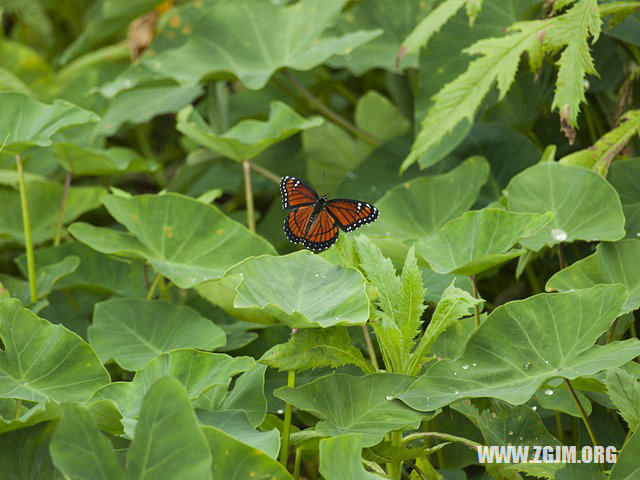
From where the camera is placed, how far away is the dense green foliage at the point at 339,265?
919 mm

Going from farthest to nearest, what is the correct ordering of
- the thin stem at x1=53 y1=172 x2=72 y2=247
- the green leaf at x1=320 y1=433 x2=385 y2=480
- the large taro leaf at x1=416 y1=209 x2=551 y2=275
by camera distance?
1. the thin stem at x1=53 y1=172 x2=72 y2=247
2. the large taro leaf at x1=416 y1=209 x2=551 y2=275
3. the green leaf at x1=320 y1=433 x2=385 y2=480

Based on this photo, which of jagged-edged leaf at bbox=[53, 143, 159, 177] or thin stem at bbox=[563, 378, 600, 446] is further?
jagged-edged leaf at bbox=[53, 143, 159, 177]

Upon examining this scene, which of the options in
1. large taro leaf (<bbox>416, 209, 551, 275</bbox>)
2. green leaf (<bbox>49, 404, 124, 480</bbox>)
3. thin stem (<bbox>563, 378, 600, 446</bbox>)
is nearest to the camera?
green leaf (<bbox>49, 404, 124, 480</bbox>)

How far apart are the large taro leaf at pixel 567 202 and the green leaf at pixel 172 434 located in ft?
2.12

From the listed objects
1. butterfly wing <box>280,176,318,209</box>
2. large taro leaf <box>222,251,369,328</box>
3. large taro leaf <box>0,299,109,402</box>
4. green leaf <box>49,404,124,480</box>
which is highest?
butterfly wing <box>280,176,318,209</box>

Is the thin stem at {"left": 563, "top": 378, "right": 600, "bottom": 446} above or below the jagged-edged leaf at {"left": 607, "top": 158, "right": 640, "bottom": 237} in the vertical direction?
below

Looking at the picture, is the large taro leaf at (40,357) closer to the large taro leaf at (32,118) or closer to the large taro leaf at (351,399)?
the large taro leaf at (351,399)

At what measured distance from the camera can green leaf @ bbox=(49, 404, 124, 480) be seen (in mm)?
716

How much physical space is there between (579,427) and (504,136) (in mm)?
711

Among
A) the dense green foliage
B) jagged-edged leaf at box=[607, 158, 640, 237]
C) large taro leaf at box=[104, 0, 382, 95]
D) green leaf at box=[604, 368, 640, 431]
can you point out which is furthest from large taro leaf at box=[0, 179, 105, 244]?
green leaf at box=[604, 368, 640, 431]

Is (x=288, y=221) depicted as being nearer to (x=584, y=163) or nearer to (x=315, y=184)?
(x=584, y=163)

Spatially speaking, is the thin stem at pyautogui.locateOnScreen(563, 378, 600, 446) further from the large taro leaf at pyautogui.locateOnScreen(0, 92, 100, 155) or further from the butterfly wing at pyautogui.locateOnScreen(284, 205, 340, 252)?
the large taro leaf at pyautogui.locateOnScreen(0, 92, 100, 155)

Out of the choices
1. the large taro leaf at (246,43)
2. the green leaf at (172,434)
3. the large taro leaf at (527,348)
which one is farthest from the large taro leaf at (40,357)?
the large taro leaf at (246,43)

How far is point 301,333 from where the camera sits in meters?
0.99
